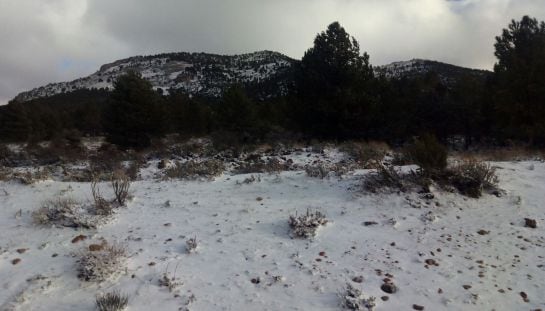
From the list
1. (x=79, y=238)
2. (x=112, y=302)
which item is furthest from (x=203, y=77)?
(x=112, y=302)

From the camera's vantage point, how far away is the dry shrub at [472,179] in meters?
6.76

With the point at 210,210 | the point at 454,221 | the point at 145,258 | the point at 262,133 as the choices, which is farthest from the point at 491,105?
the point at 145,258

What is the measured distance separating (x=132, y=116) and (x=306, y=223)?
70.4ft

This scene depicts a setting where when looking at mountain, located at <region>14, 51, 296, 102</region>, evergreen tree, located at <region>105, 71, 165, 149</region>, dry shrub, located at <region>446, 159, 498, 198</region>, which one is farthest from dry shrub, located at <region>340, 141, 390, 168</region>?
mountain, located at <region>14, 51, 296, 102</region>

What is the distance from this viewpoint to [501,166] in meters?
8.41

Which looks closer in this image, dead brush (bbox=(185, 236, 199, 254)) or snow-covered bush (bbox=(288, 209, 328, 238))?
dead brush (bbox=(185, 236, 199, 254))

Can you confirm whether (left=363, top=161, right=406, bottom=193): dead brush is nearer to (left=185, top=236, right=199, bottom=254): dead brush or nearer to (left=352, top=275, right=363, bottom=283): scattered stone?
(left=352, top=275, right=363, bottom=283): scattered stone

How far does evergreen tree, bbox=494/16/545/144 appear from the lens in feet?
59.3

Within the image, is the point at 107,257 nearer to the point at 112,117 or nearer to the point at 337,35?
the point at 337,35

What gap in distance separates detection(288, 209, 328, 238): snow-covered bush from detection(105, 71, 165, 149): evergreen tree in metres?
21.3

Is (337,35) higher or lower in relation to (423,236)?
higher

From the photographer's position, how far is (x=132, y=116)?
24344mm

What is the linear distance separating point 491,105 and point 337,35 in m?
12.3

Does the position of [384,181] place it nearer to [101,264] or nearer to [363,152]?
[101,264]
